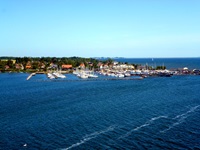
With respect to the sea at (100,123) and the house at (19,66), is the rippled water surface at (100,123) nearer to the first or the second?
the sea at (100,123)

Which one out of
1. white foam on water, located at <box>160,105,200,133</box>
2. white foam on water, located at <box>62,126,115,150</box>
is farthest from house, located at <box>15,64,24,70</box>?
white foam on water, located at <box>62,126,115,150</box>

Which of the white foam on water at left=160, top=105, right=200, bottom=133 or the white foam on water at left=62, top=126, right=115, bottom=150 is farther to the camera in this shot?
the white foam on water at left=160, top=105, right=200, bottom=133

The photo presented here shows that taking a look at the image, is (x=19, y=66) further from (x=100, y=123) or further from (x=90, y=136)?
(x=90, y=136)

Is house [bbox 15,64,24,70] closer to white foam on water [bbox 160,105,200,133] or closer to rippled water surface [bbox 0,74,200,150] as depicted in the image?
rippled water surface [bbox 0,74,200,150]

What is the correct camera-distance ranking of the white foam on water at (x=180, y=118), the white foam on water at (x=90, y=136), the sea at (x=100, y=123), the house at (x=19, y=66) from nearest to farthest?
the white foam on water at (x=90, y=136)
the sea at (x=100, y=123)
the white foam on water at (x=180, y=118)
the house at (x=19, y=66)

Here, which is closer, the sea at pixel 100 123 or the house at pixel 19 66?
the sea at pixel 100 123

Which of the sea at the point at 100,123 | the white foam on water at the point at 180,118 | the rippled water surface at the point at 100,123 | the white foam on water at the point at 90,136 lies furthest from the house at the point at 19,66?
the white foam on water at the point at 90,136

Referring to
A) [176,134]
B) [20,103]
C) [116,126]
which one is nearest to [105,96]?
[20,103]

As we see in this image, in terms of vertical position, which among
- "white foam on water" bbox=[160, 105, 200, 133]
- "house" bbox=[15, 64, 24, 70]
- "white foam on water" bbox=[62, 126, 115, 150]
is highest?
"house" bbox=[15, 64, 24, 70]

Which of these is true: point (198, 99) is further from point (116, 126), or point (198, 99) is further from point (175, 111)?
point (116, 126)

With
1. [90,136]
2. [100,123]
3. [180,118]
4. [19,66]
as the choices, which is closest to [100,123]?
[100,123]

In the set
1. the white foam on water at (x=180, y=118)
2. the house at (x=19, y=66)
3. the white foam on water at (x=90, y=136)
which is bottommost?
the white foam on water at (x=90, y=136)
